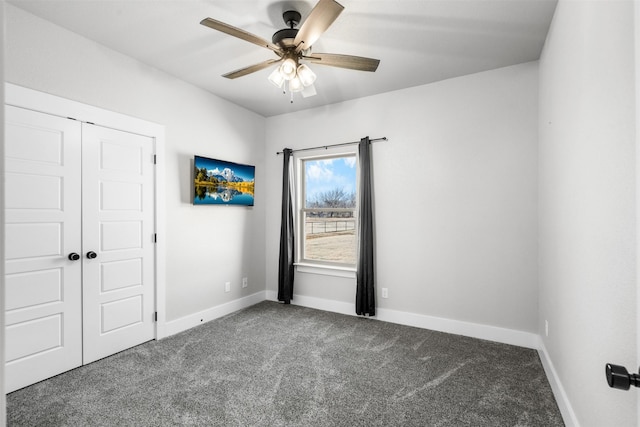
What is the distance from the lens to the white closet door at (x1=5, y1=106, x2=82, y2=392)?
224 centimetres

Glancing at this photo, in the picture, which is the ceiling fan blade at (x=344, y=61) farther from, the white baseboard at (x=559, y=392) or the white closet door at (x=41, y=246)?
the white baseboard at (x=559, y=392)

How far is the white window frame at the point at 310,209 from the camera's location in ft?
13.1

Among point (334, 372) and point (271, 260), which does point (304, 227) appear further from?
point (334, 372)

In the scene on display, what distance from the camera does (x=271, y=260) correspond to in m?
4.60

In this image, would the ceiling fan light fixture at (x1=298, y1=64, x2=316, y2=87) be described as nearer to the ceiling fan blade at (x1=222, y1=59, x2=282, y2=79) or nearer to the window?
the ceiling fan blade at (x1=222, y1=59, x2=282, y2=79)

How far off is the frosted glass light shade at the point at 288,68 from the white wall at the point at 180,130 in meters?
1.66

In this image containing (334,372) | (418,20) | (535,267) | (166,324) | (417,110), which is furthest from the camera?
(417,110)

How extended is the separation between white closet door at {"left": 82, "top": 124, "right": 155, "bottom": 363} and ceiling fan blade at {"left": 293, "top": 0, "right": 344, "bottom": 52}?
6.31ft

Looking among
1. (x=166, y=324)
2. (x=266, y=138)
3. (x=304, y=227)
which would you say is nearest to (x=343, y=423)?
(x=166, y=324)

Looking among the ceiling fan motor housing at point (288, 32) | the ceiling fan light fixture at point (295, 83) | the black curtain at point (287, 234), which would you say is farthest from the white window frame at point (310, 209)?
the ceiling fan motor housing at point (288, 32)

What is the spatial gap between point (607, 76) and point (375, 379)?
2295mm

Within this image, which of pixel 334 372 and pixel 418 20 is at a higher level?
pixel 418 20

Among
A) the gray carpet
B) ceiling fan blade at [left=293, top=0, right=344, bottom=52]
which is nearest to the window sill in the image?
the gray carpet

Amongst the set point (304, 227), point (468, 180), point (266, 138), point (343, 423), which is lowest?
point (343, 423)
